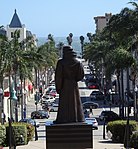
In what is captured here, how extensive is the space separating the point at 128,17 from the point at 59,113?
25.8 metres

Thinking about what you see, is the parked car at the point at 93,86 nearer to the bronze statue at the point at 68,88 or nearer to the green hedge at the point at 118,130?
the green hedge at the point at 118,130

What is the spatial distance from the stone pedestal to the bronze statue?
1.34ft

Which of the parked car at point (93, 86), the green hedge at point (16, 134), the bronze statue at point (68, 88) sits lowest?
the green hedge at point (16, 134)

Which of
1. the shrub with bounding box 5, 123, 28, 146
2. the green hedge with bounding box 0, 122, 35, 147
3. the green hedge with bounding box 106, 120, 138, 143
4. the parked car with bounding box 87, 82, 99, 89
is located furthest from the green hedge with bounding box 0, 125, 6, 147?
the parked car with bounding box 87, 82, 99, 89

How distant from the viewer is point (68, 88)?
2192 cm

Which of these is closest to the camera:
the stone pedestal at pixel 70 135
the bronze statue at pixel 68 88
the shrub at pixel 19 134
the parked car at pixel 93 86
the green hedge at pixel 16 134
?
the stone pedestal at pixel 70 135

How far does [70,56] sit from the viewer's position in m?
22.1

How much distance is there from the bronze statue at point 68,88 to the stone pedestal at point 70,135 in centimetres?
41

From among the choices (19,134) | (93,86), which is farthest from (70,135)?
(93,86)

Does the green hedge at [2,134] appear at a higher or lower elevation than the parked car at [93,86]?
lower

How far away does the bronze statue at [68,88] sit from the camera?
21797 millimetres

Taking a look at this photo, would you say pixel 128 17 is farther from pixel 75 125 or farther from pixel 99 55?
pixel 99 55

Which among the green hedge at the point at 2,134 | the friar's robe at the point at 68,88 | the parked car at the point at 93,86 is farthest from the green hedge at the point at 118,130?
the parked car at the point at 93,86

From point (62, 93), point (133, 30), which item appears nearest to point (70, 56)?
point (62, 93)
